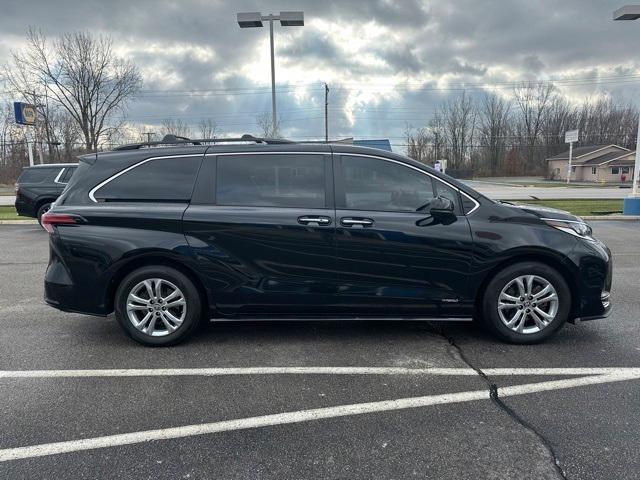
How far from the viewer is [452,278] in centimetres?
410

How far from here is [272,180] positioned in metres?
4.17

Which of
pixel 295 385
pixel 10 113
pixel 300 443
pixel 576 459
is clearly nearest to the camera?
pixel 576 459

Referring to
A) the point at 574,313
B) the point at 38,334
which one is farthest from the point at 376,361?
the point at 38,334

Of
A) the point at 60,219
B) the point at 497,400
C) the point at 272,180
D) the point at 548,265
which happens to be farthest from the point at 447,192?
the point at 60,219

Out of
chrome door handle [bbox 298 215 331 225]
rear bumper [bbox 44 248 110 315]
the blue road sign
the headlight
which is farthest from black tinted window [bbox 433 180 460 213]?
the blue road sign

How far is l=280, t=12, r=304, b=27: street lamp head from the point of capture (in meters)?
13.5

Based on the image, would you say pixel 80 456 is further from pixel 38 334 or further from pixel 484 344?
pixel 484 344

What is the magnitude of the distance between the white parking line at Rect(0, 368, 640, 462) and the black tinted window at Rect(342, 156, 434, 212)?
167cm

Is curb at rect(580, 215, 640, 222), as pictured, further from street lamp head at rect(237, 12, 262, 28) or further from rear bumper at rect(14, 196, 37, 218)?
rear bumper at rect(14, 196, 37, 218)

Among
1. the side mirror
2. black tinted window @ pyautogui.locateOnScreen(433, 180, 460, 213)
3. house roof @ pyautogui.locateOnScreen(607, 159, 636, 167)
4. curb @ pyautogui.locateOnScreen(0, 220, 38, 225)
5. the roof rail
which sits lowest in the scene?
curb @ pyautogui.locateOnScreen(0, 220, 38, 225)

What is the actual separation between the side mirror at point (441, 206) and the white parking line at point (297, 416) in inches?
59.3

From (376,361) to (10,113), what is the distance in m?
58.9

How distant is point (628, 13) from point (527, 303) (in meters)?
14.6

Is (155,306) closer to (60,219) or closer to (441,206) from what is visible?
(60,219)
